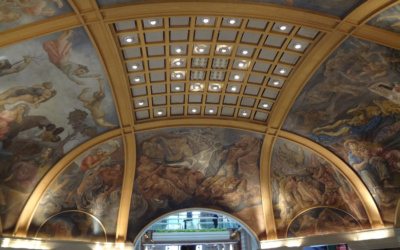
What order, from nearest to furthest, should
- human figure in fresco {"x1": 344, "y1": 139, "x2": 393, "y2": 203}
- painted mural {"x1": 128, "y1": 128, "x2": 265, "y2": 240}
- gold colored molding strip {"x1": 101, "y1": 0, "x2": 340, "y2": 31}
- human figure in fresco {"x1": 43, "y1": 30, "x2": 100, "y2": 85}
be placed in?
gold colored molding strip {"x1": 101, "y1": 0, "x2": 340, "y2": 31}, human figure in fresco {"x1": 43, "y1": 30, "x2": 100, "y2": 85}, human figure in fresco {"x1": 344, "y1": 139, "x2": 393, "y2": 203}, painted mural {"x1": 128, "y1": 128, "x2": 265, "y2": 240}

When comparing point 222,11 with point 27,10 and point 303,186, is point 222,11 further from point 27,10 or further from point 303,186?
point 303,186

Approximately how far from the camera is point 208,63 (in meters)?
17.4

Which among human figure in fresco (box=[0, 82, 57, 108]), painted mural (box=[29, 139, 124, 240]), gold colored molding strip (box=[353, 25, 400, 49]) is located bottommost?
painted mural (box=[29, 139, 124, 240])

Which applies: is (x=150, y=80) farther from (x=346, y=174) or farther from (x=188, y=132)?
(x=346, y=174)

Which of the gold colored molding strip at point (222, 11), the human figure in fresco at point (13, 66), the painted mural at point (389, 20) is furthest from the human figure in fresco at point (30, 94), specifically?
the painted mural at point (389, 20)

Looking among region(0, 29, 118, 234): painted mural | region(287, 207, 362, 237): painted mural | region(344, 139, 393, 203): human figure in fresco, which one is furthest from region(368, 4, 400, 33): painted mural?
region(287, 207, 362, 237): painted mural

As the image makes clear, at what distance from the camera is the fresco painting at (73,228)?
20.5 meters

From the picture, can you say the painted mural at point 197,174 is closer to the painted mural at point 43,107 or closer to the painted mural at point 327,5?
the painted mural at point 43,107

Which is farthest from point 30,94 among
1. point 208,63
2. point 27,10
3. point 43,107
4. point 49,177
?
point 208,63

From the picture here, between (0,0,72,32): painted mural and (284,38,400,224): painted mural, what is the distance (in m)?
10.7

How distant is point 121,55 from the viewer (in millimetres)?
15969

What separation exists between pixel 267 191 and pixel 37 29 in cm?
1560

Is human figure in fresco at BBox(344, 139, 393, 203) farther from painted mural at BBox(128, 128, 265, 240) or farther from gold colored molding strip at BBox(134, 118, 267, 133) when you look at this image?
painted mural at BBox(128, 128, 265, 240)

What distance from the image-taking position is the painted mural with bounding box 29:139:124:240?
20.3 meters
